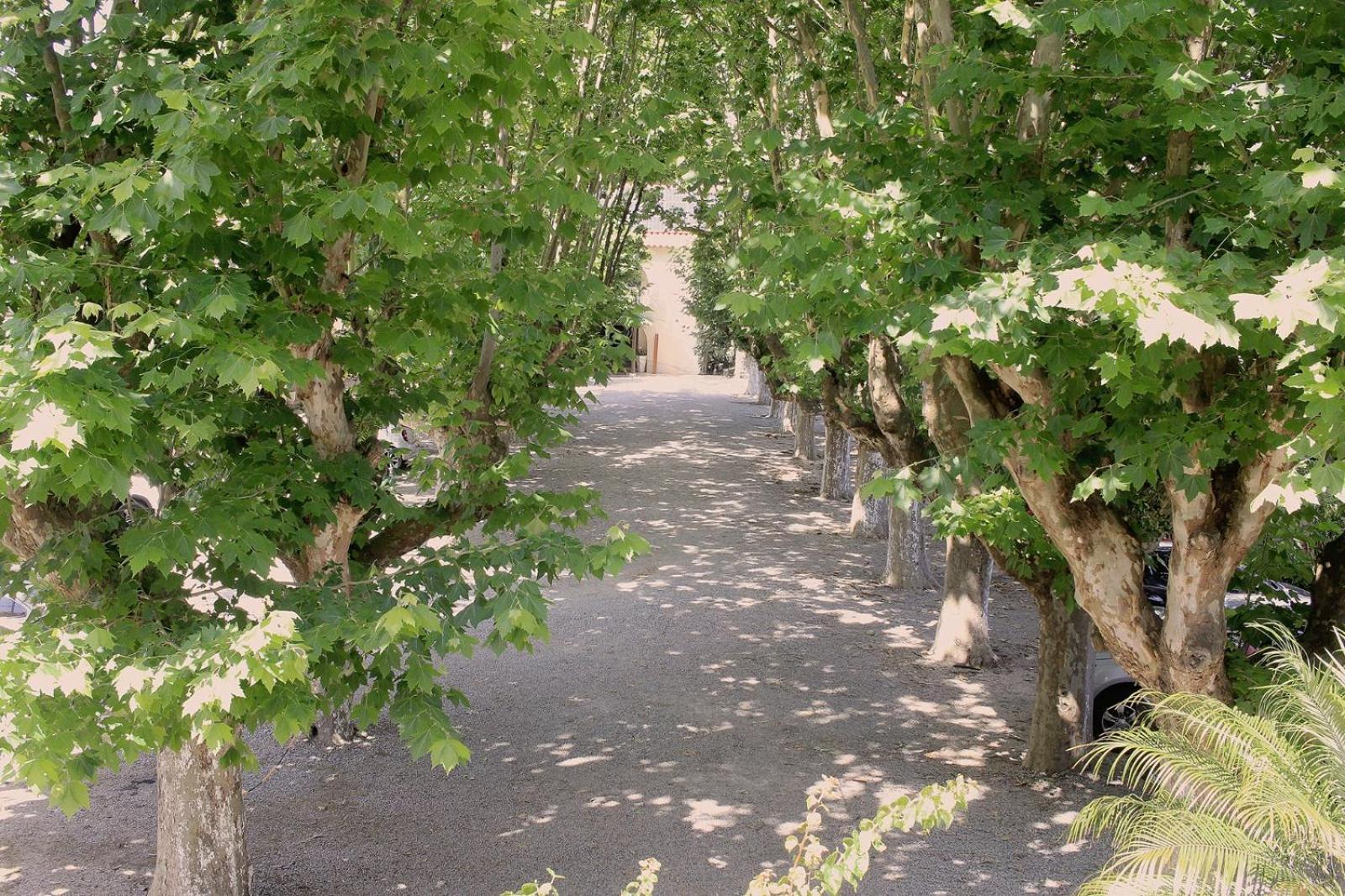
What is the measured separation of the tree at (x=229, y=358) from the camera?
12.8 feet

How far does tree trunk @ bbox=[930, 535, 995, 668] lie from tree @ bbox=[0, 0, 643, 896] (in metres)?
6.45

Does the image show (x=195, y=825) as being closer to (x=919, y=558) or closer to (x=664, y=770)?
(x=664, y=770)

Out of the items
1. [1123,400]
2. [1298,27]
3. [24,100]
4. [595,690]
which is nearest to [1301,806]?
[1123,400]

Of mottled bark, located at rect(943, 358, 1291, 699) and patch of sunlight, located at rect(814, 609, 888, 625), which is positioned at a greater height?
mottled bark, located at rect(943, 358, 1291, 699)

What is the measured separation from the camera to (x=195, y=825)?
21.4 feet

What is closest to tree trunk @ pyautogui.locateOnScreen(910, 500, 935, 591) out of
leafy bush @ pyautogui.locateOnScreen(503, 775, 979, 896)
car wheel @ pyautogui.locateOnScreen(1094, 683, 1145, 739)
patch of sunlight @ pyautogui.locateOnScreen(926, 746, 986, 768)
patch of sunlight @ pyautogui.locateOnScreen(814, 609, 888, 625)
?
patch of sunlight @ pyautogui.locateOnScreen(814, 609, 888, 625)

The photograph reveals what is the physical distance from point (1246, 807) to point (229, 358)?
4.56 metres

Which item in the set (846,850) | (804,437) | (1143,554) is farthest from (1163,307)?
(804,437)

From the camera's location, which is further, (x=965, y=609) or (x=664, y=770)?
(x=965, y=609)

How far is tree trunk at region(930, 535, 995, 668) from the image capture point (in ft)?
38.4

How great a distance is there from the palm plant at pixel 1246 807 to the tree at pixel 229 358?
2555 mm

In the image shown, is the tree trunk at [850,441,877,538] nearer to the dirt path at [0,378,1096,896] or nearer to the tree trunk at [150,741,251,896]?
the dirt path at [0,378,1096,896]

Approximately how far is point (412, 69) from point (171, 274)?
1.40m

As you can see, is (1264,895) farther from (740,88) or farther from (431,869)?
(740,88)
